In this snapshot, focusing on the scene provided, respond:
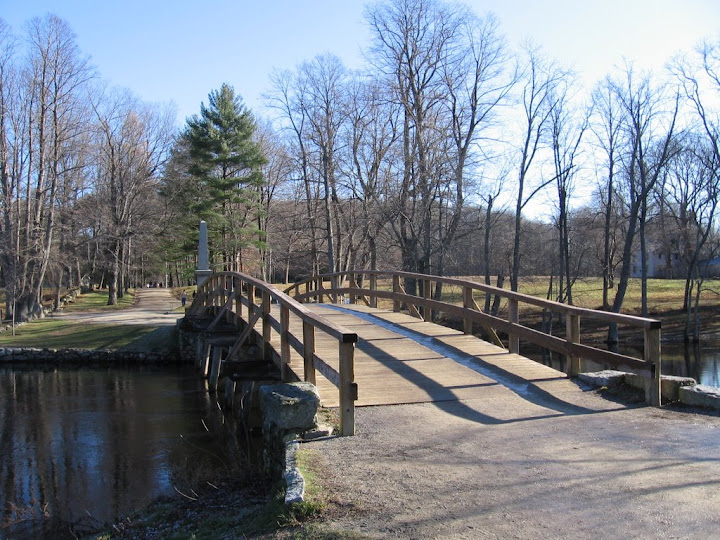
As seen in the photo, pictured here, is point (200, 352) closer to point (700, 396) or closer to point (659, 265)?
point (700, 396)

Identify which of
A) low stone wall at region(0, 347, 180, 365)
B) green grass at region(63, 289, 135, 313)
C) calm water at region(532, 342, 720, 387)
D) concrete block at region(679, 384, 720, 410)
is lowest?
calm water at region(532, 342, 720, 387)

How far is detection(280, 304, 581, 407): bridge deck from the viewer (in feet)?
23.1

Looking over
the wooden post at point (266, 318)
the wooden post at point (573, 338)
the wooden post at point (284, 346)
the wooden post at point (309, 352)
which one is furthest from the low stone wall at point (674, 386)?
the wooden post at point (266, 318)

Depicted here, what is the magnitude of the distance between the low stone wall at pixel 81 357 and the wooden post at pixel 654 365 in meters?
18.8

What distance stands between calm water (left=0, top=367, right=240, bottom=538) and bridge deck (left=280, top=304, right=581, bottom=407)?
2.68 m

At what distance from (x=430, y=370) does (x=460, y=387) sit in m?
0.88

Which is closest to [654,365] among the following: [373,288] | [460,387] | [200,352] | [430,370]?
[460,387]

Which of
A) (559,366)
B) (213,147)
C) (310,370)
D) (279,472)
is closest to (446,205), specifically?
(559,366)

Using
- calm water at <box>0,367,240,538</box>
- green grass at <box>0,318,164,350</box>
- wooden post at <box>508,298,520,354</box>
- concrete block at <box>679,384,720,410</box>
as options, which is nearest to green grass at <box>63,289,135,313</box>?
green grass at <box>0,318,164,350</box>

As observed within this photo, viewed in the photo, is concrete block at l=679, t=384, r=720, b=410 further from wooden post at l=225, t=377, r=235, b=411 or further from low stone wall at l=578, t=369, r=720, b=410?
wooden post at l=225, t=377, r=235, b=411

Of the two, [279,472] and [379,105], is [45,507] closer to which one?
[279,472]

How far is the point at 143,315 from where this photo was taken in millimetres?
31062

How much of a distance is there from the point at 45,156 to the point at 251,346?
885 inches

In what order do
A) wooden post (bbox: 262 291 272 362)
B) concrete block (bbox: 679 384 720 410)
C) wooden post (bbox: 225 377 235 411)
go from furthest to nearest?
1. wooden post (bbox: 225 377 235 411)
2. wooden post (bbox: 262 291 272 362)
3. concrete block (bbox: 679 384 720 410)
